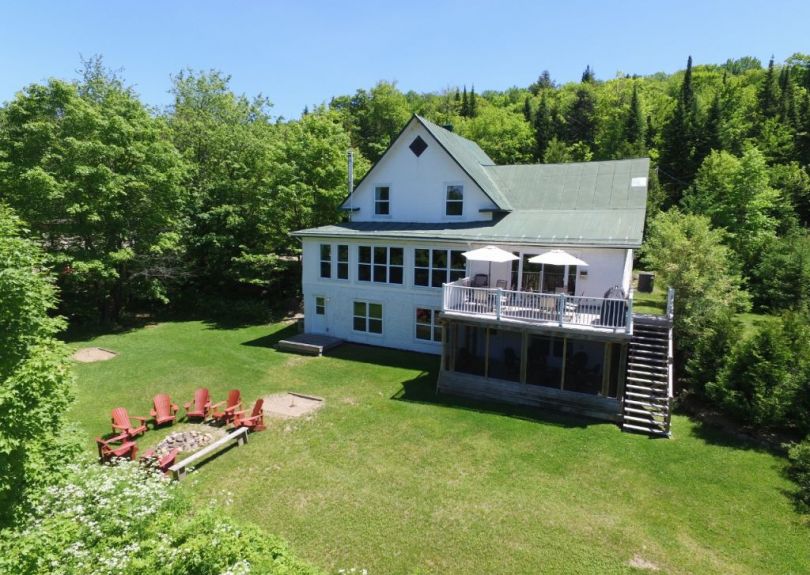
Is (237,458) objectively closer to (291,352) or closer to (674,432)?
(291,352)

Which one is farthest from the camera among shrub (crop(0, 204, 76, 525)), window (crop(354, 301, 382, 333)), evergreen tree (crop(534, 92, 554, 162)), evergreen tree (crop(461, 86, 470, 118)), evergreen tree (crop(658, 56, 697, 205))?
evergreen tree (crop(461, 86, 470, 118))

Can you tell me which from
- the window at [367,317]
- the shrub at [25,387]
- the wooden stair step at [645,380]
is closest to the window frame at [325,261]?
the window at [367,317]

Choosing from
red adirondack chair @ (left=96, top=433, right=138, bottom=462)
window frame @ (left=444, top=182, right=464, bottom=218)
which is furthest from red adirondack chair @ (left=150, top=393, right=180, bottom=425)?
window frame @ (left=444, top=182, right=464, bottom=218)

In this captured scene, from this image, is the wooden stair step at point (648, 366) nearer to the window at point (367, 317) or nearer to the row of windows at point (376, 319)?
the row of windows at point (376, 319)

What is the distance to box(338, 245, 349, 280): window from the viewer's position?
22.6m

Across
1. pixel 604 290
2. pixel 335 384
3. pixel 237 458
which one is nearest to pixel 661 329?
pixel 604 290

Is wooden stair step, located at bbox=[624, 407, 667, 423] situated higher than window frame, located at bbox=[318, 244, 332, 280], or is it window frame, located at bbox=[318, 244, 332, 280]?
window frame, located at bbox=[318, 244, 332, 280]

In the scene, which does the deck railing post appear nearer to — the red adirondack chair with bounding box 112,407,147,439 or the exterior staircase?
the exterior staircase

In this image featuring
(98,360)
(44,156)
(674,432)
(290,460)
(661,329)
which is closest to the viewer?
(290,460)

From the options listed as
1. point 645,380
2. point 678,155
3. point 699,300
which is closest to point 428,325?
point 645,380

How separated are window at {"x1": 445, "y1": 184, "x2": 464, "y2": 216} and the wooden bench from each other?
45.1 feet

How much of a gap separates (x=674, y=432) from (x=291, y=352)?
1618cm

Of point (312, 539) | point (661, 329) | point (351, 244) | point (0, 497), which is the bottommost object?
point (312, 539)

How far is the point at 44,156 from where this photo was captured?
23.8 m
